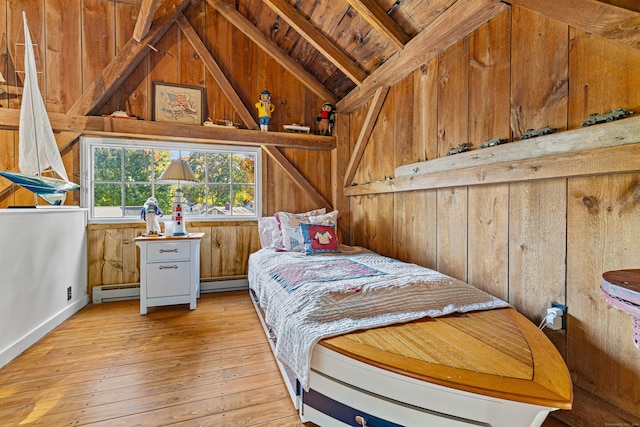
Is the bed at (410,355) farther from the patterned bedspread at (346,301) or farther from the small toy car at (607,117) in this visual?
the small toy car at (607,117)

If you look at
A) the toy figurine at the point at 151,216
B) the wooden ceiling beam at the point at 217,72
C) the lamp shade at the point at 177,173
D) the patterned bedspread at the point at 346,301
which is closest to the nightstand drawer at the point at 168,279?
the toy figurine at the point at 151,216

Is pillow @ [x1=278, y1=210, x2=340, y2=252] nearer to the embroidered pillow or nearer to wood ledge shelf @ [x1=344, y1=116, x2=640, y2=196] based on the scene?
the embroidered pillow

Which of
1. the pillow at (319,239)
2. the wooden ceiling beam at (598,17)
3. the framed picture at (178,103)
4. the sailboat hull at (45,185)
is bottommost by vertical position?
the pillow at (319,239)

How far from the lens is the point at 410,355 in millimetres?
1060

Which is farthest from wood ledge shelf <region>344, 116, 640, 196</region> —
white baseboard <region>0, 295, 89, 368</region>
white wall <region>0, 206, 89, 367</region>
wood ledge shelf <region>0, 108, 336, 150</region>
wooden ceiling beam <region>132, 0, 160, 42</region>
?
white baseboard <region>0, 295, 89, 368</region>

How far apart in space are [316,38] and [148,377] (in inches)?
122

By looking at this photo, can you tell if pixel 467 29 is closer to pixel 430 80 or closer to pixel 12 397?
pixel 430 80

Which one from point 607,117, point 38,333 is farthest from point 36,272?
point 607,117

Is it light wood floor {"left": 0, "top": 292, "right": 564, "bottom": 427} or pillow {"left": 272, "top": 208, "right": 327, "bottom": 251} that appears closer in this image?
light wood floor {"left": 0, "top": 292, "right": 564, "bottom": 427}

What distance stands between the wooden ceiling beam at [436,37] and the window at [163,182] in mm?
1701

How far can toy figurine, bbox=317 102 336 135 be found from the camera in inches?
Answer: 137

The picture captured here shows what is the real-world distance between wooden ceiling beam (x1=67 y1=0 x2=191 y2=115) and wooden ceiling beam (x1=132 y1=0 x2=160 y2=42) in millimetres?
73

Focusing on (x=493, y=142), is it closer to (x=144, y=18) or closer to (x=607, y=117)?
(x=607, y=117)

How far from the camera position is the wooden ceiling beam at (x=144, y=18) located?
2.49 m
